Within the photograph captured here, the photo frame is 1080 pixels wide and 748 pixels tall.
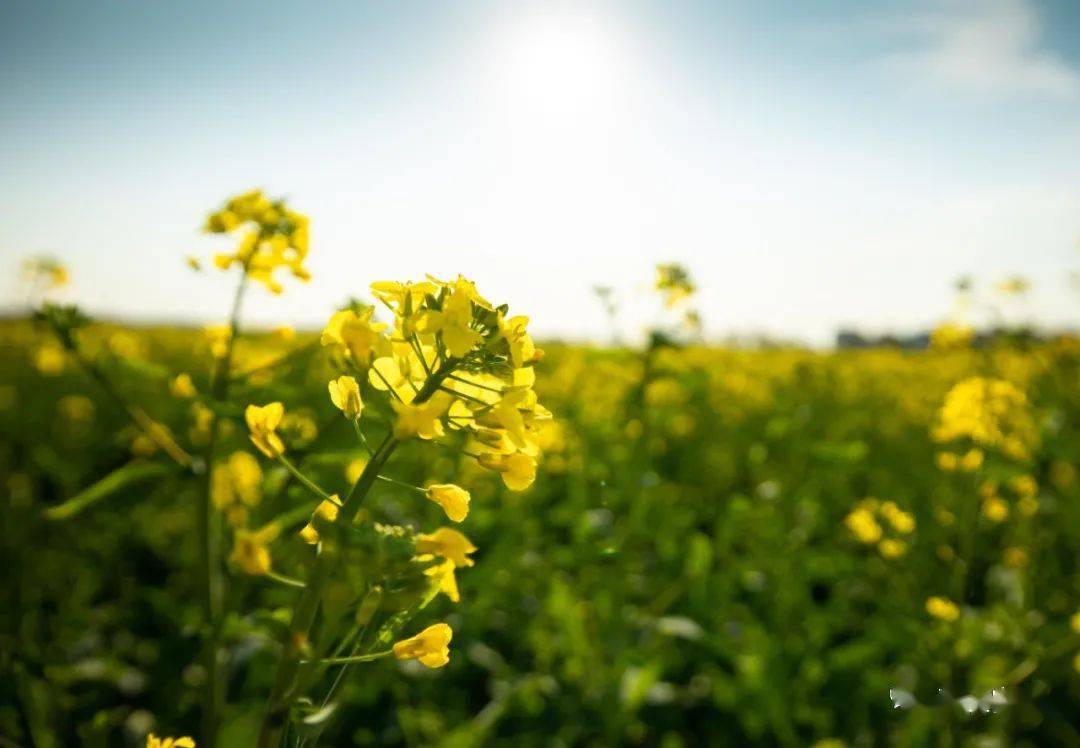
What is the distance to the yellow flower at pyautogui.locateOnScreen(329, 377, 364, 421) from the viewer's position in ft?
3.35

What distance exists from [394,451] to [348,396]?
0.15 metres

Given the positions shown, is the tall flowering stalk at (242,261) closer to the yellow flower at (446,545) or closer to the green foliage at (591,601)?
the green foliage at (591,601)

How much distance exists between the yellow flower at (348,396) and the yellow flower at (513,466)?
0.18 metres

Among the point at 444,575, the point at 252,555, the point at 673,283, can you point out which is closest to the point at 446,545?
the point at 444,575

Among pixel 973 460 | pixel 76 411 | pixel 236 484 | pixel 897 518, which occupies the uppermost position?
pixel 973 460

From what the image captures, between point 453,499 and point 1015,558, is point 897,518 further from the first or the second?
point 453,499

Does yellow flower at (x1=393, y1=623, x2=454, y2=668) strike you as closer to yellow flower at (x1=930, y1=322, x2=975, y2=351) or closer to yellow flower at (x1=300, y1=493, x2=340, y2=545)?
yellow flower at (x1=300, y1=493, x2=340, y2=545)

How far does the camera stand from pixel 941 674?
8.52 feet

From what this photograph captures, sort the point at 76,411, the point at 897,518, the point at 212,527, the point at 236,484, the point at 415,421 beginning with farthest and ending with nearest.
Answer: the point at 76,411 < the point at 236,484 < the point at 897,518 < the point at 212,527 < the point at 415,421

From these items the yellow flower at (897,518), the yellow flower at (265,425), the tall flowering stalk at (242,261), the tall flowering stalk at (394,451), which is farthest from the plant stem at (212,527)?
the yellow flower at (897,518)

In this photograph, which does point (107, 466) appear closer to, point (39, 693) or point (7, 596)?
point (7, 596)

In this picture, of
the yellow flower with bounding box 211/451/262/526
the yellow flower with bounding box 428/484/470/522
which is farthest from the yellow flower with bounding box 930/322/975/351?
the yellow flower with bounding box 428/484/470/522

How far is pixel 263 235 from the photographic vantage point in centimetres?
179

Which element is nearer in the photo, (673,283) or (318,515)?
(318,515)
